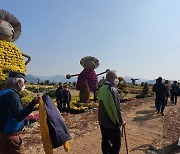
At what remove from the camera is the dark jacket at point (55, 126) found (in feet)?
14.9

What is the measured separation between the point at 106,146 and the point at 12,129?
266cm

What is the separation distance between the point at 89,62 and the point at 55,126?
20736mm

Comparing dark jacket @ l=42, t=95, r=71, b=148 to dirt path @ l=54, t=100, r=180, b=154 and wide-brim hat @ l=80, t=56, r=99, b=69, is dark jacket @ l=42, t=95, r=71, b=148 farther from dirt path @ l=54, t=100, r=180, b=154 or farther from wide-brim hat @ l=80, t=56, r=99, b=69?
wide-brim hat @ l=80, t=56, r=99, b=69

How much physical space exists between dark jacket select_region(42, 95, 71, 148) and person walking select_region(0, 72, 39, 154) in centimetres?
28

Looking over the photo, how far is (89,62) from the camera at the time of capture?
993 inches

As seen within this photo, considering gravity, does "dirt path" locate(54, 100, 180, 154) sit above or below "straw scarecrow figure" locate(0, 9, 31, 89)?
below

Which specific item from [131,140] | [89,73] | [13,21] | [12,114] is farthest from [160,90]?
[12,114]

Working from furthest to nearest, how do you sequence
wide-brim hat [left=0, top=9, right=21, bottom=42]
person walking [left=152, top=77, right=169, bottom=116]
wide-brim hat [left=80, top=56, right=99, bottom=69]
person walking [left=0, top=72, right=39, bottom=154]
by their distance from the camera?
wide-brim hat [left=80, top=56, right=99, bottom=69] → person walking [left=152, top=77, right=169, bottom=116] → wide-brim hat [left=0, top=9, right=21, bottom=42] → person walking [left=0, top=72, right=39, bottom=154]

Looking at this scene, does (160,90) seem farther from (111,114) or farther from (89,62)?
(89,62)

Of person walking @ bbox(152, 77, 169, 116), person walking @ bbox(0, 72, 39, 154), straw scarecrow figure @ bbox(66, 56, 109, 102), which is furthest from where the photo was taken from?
straw scarecrow figure @ bbox(66, 56, 109, 102)

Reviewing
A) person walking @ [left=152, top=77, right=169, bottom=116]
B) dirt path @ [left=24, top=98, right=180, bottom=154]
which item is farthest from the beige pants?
person walking @ [left=152, top=77, right=169, bottom=116]

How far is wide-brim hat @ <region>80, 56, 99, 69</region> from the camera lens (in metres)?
25.2

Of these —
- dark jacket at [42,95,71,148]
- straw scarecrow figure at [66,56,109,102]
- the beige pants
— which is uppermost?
straw scarecrow figure at [66,56,109,102]

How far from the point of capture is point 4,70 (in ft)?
32.9
